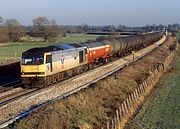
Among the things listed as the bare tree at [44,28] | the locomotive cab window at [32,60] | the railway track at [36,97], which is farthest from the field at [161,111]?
the bare tree at [44,28]

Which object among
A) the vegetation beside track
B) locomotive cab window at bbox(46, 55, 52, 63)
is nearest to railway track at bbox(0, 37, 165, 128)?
the vegetation beside track

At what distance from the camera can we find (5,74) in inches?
1436

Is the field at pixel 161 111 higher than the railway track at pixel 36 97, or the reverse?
the railway track at pixel 36 97

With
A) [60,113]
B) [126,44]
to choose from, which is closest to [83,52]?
[60,113]

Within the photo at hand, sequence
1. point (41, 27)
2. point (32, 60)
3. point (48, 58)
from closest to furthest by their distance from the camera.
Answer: point (32, 60) → point (48, 58) → point (41, 27)

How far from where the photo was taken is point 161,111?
22.8 m

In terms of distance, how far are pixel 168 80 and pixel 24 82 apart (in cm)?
1569

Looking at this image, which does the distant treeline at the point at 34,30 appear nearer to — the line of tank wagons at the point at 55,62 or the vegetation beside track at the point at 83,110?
the line of tank wagons at the point at 55,62

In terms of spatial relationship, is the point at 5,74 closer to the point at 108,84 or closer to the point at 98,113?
the point at 108,84

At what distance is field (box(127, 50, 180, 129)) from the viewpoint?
19484 mm

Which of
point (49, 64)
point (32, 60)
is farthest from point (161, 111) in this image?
point (32, 60)

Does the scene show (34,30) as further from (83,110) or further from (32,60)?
(83,110)

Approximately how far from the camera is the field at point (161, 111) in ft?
63.9

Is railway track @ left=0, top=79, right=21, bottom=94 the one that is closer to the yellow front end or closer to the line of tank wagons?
the line of tank wagons
